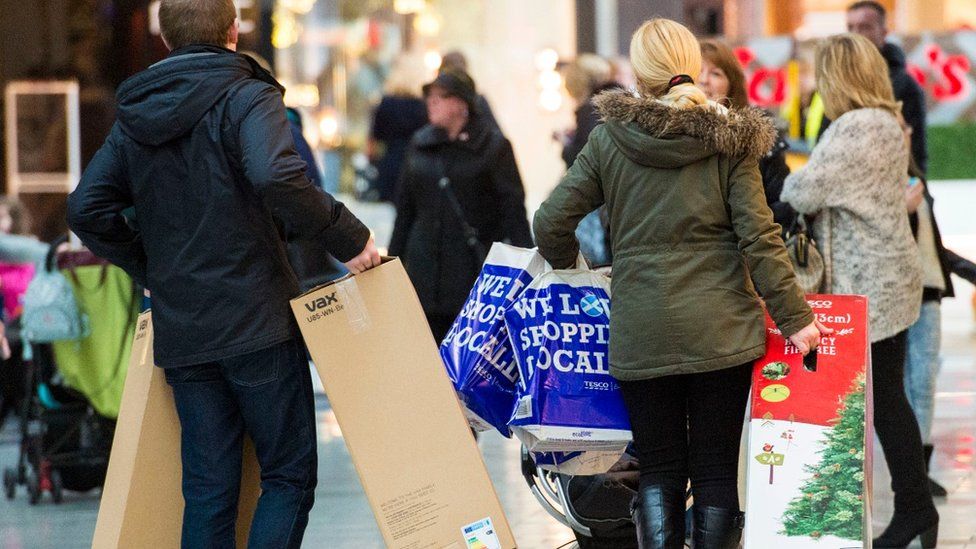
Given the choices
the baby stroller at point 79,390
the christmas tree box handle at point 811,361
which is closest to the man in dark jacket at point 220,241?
the christmas tree box handle at point 811,361

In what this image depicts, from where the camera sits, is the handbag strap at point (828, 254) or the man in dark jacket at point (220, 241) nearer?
the man in dark jacket at point (220, 241)

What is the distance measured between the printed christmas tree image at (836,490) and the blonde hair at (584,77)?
13.4 ft

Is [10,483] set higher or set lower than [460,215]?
lower

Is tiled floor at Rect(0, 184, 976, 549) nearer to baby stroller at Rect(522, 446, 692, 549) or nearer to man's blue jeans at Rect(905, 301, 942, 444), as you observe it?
man's blue jeans at Rect(905, 301, 942, 444)

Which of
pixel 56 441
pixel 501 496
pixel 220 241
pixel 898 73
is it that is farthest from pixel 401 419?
pixel 898 73

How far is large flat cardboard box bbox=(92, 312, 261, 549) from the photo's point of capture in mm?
4621

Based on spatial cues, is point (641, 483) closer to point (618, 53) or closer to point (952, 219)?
point (952, 219)

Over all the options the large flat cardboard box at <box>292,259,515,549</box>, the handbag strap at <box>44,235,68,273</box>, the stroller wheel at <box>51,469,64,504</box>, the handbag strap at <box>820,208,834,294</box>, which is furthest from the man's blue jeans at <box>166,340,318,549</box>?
the stroller wheel at <box>51,469,64,504</box>

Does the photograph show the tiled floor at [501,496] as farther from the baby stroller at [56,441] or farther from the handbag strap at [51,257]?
the handbag strap at [51,257]

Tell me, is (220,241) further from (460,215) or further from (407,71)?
(407,71)

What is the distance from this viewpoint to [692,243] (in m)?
4.25

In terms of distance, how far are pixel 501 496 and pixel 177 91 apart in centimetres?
311

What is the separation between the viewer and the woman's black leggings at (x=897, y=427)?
18.1 feet

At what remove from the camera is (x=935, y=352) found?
6.62 metres
